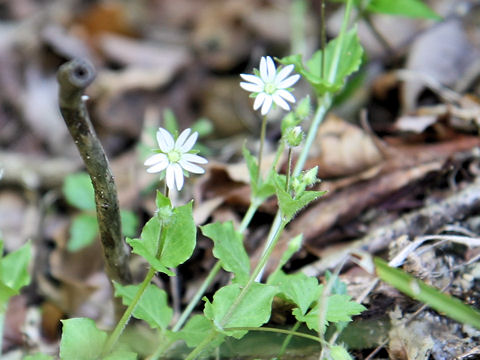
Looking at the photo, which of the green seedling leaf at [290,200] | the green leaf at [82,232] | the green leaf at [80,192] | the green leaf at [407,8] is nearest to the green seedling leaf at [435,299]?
the green seedling leaf at [290,200]

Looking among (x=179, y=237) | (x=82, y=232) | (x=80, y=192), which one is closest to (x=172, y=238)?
(x=179, y=237)

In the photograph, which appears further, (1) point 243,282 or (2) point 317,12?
(2) point 317,12

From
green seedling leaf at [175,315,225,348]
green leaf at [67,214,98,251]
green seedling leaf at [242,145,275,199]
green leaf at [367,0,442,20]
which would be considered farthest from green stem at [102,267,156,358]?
green leaf at [367,0,442,20]

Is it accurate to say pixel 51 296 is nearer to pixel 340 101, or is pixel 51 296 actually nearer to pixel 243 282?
pixel 243 282

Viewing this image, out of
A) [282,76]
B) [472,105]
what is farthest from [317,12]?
[282,76]

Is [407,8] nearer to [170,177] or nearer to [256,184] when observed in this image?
[256,184]

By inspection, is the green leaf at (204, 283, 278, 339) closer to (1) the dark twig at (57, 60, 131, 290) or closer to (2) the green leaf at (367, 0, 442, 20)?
(1) the dark twig at (57, 60, 131, 290)
